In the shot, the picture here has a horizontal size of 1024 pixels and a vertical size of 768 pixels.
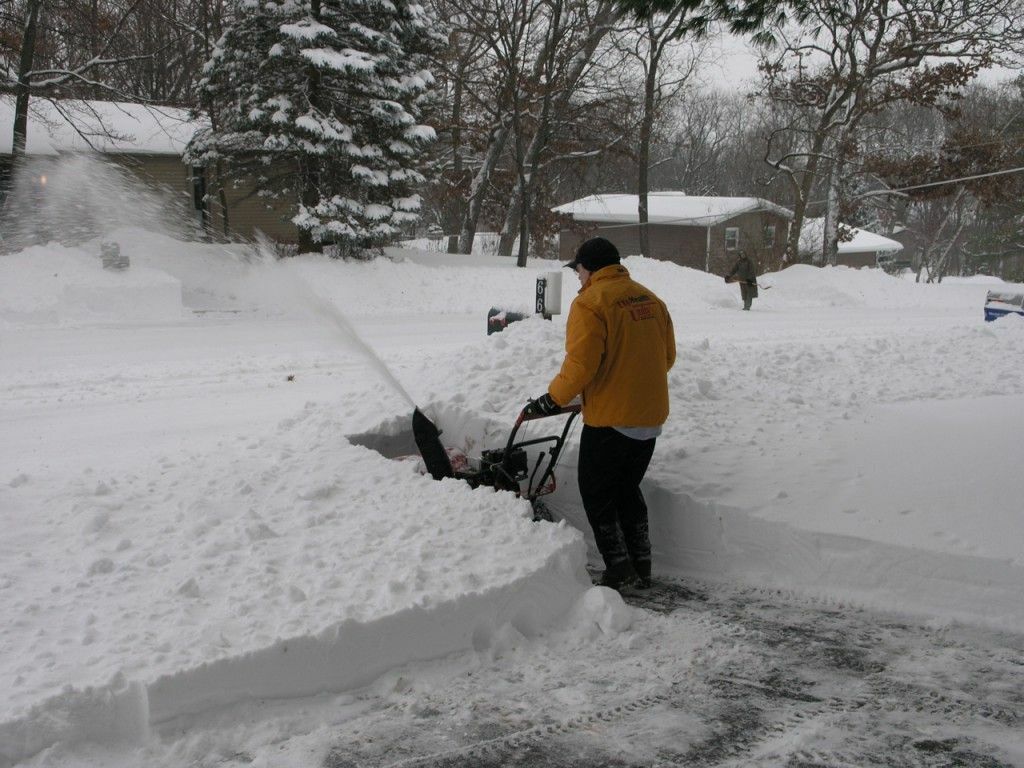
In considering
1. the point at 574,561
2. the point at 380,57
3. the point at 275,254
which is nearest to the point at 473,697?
the point at 574,561

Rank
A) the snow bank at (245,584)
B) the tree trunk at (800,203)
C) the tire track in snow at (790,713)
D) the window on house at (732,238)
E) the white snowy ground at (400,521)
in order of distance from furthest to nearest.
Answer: the window on house at (732,238)
the tree trunk at (800,203)
the white snowy ground at (400,521)
the snow bank at (245,584)
the tire track in snow at (790,713)

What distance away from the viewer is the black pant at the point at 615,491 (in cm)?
477

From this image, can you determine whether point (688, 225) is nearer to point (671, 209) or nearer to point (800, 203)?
point (671, 209)

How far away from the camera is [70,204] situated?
24.1m

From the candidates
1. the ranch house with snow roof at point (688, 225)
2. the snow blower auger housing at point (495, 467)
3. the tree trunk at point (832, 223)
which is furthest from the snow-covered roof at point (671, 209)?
the snow blower auger housing at point (495, 467)

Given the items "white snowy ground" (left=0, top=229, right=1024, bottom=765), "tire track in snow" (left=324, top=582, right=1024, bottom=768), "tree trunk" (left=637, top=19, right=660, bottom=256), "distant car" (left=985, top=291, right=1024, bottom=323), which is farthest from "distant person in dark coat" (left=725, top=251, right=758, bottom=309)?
"tire track in snow" (left=324, top=582, right=1024, bottom=768)

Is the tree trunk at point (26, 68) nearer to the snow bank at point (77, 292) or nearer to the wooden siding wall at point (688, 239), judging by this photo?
the snow bank at point (77, 292)

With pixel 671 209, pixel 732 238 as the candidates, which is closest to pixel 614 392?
pixel 732 238

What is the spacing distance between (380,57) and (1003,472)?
1864 centimetres

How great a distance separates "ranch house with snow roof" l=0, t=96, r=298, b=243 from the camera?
23.5 m

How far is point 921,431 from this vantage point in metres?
6.48

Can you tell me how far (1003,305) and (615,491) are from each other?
1454cm

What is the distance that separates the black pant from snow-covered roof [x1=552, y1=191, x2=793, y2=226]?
3519cm

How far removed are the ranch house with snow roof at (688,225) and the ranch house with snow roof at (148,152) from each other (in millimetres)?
14212
